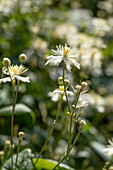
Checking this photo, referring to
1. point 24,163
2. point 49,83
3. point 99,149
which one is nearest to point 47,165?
point 24,163

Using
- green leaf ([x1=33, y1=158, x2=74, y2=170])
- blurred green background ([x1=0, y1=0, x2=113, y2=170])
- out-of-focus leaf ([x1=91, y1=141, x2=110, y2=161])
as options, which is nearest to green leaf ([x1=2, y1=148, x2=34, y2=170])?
green leaf ([x1=33, y1=158, x2=74, y2=170])

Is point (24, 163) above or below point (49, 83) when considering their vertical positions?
below

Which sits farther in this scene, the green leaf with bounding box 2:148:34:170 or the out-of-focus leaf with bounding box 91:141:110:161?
the out-of-focus leaf with bounding box 91:141:110:161

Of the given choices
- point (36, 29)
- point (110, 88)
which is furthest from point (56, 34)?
point (110, 88)

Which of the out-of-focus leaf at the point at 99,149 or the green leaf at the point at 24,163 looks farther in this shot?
the out-of-focus leaf at the point at 99,149

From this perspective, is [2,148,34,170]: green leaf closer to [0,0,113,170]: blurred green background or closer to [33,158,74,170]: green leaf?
[33,158,74,170]: green leaf

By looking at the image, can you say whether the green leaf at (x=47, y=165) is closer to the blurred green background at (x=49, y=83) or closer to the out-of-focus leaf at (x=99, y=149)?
the blurred green background at (x=49, y=83)

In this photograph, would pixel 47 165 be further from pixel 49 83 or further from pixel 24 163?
pixel 49 83

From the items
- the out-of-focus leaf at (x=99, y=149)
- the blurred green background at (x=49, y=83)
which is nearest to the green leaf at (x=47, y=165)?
the blurred green background at (x=49, y=83)
